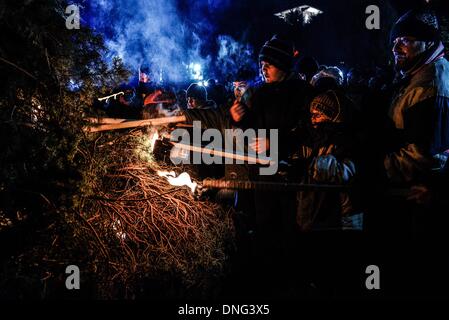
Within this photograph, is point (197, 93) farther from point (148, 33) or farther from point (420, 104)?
point (148, 33)

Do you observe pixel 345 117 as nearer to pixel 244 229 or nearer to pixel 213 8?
pixel 244 229

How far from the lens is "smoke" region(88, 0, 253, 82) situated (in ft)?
69.9

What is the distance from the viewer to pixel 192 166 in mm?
4398

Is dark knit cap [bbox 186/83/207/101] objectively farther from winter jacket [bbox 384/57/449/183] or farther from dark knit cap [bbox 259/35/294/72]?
winter jacket [bbox 384/57/449/183]

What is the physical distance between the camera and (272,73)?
13.3ft

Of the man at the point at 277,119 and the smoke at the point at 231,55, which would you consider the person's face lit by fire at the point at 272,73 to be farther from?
the smoke at the point at 231,55

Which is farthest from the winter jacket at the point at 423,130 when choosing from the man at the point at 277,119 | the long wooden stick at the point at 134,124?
the long wooden stick at the point at 134,124

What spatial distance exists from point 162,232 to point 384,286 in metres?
2.72

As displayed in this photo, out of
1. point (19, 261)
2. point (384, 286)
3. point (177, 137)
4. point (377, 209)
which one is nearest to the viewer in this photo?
point (19, 261)

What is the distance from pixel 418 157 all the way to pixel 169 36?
27092mm

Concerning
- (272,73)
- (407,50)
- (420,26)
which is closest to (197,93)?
(272,73)

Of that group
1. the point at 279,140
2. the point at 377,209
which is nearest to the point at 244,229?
the point at 279,140

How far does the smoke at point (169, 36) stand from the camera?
2130 centimetres

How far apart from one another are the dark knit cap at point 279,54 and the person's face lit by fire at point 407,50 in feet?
3.91
